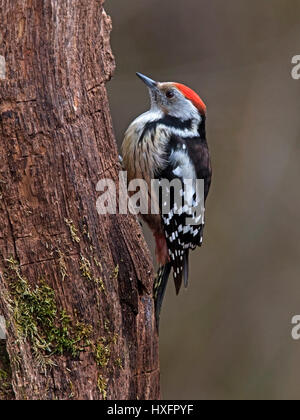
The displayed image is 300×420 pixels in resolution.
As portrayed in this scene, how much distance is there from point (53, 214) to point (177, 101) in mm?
1866

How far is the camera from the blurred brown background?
6.98 m

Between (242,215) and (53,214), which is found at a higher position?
(53,214)

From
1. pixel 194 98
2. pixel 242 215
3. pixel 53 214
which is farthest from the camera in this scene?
pixel 242 215

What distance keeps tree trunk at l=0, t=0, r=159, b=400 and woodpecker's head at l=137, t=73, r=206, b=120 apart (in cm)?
144

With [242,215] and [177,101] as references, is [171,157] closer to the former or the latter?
[177,101]

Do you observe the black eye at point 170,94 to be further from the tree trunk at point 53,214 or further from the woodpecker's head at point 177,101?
the tree trunk at point 53,214

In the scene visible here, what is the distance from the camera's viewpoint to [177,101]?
15.4ft

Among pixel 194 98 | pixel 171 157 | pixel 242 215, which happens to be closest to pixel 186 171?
pixel 171 157

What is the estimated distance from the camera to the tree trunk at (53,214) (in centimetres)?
303

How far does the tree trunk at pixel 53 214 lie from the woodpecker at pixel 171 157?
45.8 inches

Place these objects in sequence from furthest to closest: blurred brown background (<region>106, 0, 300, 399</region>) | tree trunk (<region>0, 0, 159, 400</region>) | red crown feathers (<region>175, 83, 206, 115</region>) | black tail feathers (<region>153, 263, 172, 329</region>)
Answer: blurred brown background (<region>106, 0, 300, 399</region>), red crown feathers (<region>175, 83, 206, 115</region>), black tail feathers (<region>153, 263, 172, 329</region>), tree trunk (<region>0, 0, 159, 400</region>)

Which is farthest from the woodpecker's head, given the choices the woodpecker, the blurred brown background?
the blurred brown background

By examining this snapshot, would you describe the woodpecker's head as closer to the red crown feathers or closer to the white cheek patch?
the red crown feathers

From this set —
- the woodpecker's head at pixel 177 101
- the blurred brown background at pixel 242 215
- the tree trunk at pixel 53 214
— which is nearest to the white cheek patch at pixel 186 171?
the woodpecker's head at pixel 177 101
